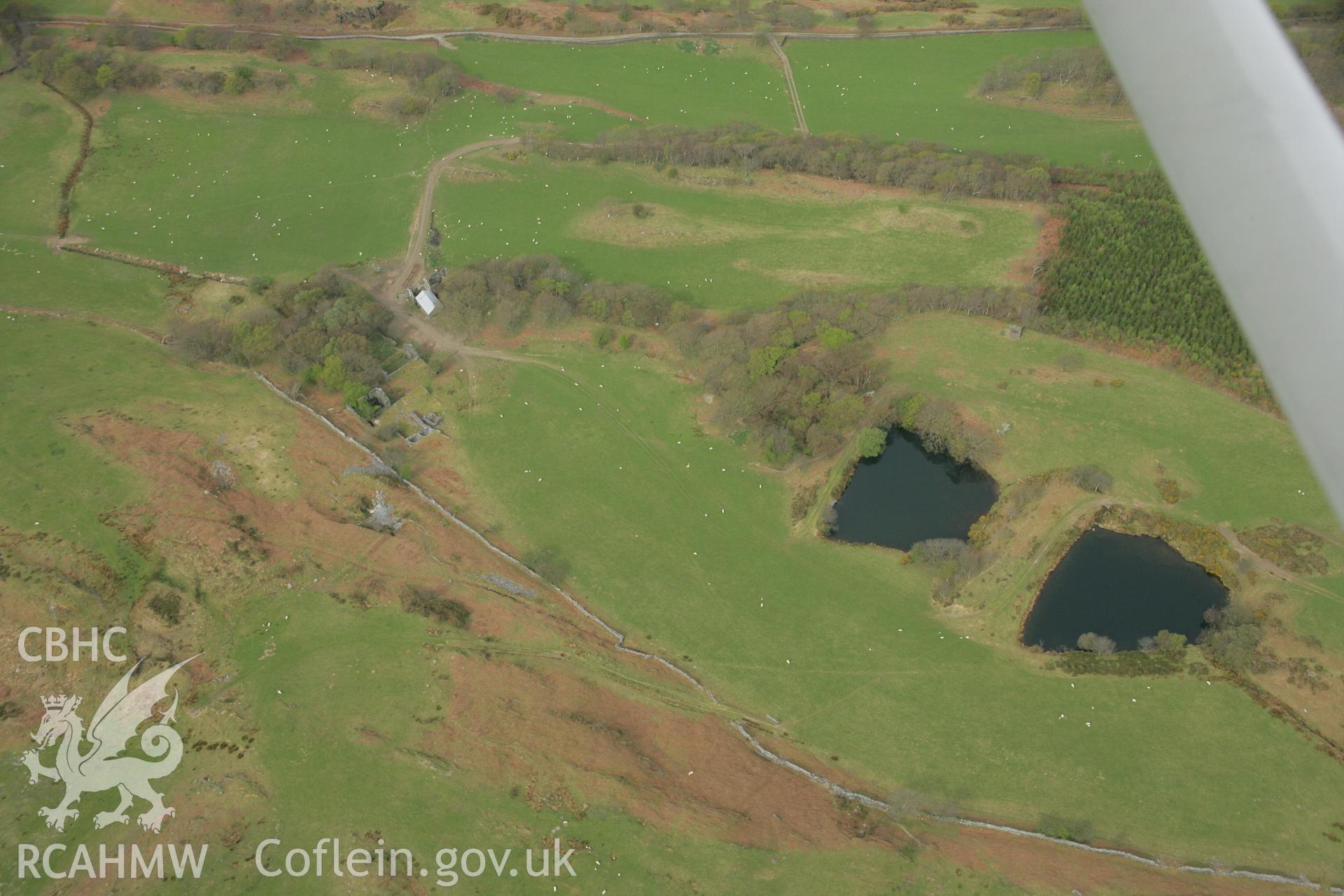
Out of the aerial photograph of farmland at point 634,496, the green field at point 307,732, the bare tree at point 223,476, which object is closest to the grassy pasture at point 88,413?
the green field at point 307,732

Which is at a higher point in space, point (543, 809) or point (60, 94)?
point (60, 94)

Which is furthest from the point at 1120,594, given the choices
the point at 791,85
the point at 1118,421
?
the point at 791,85

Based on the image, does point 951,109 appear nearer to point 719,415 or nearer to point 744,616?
point 719,415

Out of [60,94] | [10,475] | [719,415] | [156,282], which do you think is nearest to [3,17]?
[60,94]

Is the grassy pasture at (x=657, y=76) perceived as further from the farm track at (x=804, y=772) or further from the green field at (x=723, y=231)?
the farm track at (x=804, y=772)

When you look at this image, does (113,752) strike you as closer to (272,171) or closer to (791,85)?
(272,171)

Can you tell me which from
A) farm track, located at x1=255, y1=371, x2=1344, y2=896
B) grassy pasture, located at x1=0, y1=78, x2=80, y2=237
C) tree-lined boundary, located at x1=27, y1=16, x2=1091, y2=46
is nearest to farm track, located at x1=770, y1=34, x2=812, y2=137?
tree-lined boundary, located at x1=27, y1=16, x2=1091, y2=46
